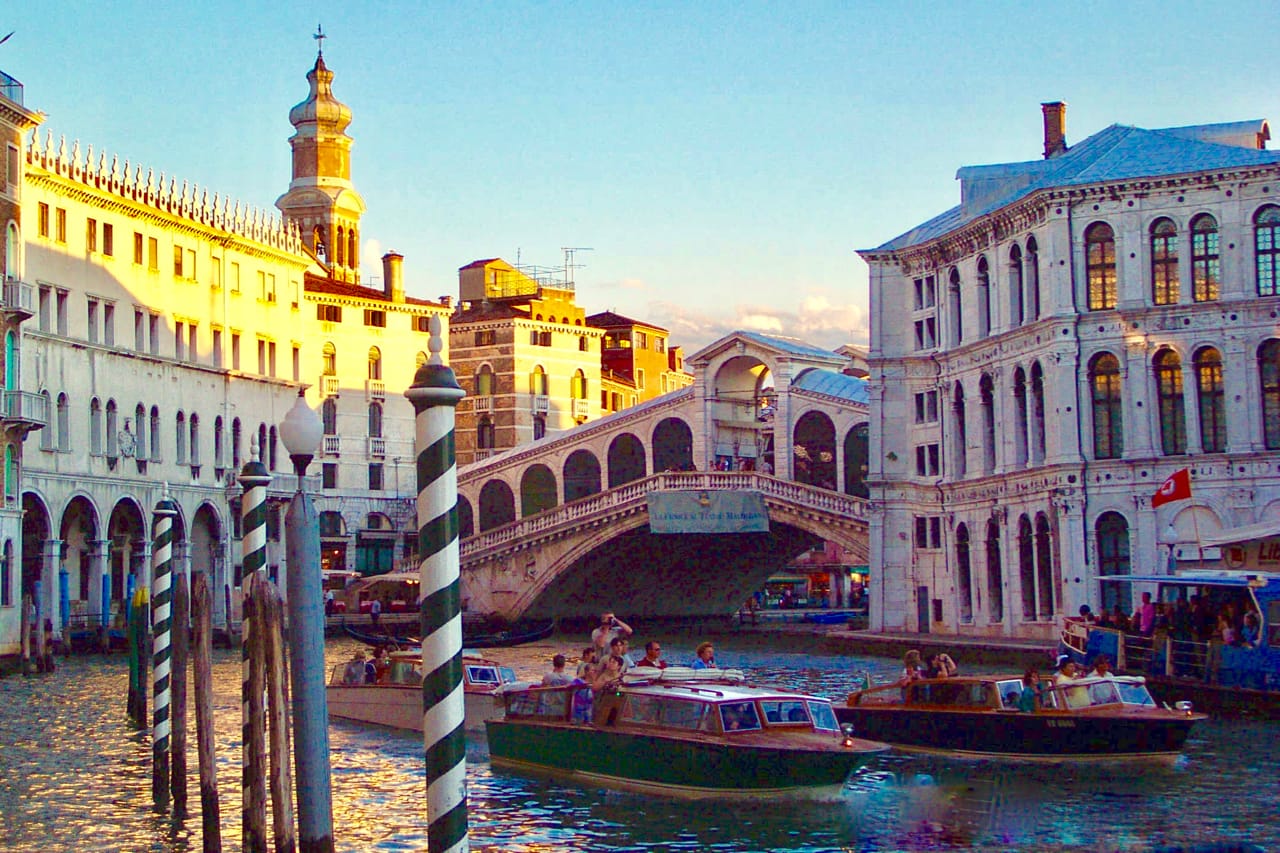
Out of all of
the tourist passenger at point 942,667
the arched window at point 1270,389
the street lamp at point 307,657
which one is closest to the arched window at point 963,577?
the arched window at point 1270,389

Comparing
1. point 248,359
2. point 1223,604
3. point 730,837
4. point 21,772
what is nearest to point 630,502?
point 248,359

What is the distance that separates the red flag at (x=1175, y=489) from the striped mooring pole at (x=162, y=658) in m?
14.9

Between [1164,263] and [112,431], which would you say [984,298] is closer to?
[1164,263]

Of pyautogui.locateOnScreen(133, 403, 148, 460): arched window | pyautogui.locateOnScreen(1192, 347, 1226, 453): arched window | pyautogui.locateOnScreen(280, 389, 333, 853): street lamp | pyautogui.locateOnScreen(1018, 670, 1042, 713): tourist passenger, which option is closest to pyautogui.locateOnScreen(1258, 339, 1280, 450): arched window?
pyautogui.locateOnScreen(1192, 347, 1226, 453): arched window

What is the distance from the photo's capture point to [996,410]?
34.9 m

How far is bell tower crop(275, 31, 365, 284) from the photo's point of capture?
63469mm

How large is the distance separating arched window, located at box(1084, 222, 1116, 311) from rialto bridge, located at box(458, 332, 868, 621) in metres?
12.3

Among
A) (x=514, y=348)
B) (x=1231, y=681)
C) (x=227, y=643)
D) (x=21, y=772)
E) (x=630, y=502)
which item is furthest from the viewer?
(x=514, y=348)

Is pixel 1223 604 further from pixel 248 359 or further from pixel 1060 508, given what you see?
pixel 248 359

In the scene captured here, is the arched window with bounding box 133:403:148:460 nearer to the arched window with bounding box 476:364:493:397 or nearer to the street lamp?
the arched window with bounding box 476:364:493:397

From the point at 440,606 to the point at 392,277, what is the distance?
52.2 metres

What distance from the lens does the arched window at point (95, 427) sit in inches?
1615

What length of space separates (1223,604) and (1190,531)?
759 cm

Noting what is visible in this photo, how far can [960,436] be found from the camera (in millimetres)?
37062
